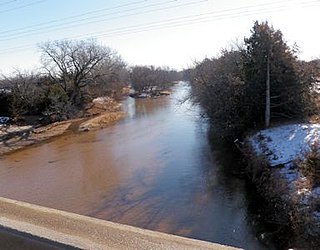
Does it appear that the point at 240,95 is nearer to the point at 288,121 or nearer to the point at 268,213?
the point at 288,121

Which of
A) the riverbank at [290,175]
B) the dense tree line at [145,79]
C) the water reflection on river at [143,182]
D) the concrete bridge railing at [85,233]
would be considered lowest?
the water reflection on river at [143,182]

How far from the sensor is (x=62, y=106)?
32.4 m

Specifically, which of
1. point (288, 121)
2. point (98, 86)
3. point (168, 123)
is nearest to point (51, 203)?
point (288, 121)

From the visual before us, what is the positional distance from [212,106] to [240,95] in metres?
1.72

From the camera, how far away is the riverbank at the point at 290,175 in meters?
8.09

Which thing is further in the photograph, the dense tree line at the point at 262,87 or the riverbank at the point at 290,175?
the dense tree line at the point at 262,87

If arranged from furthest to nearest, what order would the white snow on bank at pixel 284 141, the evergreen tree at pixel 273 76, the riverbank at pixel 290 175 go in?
1. the evergreen tree at pixel 273 76
2. the white snow on bank at pixel 284 141
3. the riverbank at pixel 290 175

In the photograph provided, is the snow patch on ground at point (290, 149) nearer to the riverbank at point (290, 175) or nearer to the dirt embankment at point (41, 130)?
the riverbank at point (290, 175)

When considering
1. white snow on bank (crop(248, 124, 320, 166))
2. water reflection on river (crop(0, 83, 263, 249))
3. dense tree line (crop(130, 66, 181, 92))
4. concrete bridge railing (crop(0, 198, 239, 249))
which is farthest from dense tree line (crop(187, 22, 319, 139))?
dense tree line (crop(130, 66, 181, 92))

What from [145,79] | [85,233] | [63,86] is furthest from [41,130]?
[145,79]

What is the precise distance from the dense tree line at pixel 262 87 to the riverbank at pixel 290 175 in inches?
71.0

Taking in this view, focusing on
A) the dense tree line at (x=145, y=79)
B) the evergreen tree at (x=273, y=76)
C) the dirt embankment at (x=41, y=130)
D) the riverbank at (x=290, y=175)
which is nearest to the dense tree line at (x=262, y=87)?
the evergreen tree at (x=273, y=76)

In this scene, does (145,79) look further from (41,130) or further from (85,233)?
(85,233)

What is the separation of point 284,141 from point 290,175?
3.24 meters
